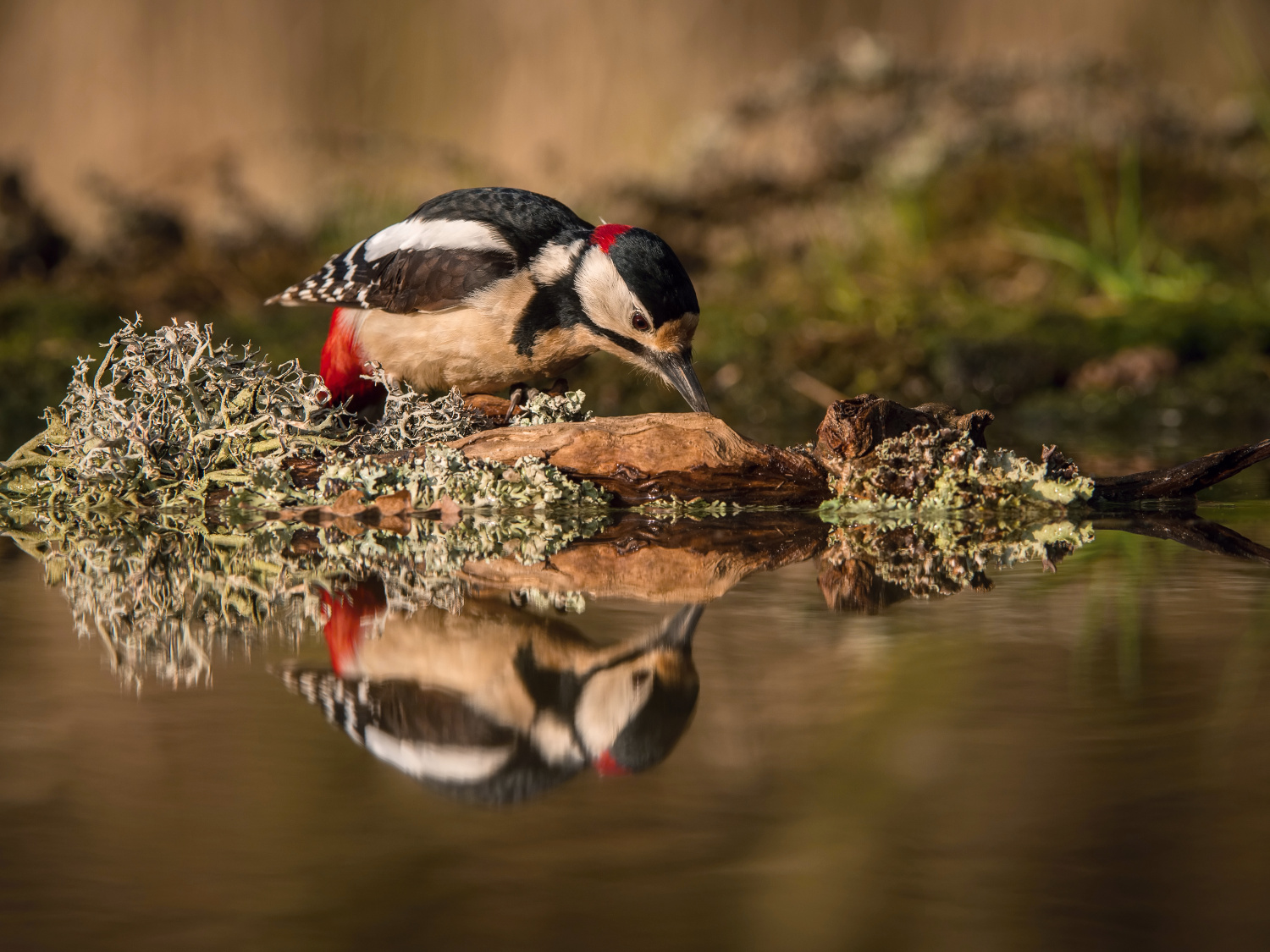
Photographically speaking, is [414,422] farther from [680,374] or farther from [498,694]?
[498,694]

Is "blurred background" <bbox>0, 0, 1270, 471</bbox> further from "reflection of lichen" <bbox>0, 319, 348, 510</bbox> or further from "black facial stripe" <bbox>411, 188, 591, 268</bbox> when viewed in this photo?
"reflection of lichen" <bbox>0, 319, 348, 510</bbox>

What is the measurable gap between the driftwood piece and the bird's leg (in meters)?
0.57

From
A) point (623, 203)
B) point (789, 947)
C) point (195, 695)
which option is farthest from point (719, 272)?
point (789, 947)

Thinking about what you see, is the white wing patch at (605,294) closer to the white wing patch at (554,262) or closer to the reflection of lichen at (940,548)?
the white wing patch at (554,262)

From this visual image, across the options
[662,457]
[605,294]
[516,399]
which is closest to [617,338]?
[605,294]

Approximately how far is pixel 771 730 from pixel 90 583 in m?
1.73

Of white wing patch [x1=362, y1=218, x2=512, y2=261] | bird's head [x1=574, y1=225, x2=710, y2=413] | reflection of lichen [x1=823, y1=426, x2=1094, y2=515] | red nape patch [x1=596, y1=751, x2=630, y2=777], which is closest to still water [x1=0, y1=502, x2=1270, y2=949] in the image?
red nape patch [x1=596, y1=751, x2=630, y2=777]

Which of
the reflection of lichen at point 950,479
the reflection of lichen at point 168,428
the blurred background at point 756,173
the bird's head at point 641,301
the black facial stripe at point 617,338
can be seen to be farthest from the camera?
the blurred background at point 756,173

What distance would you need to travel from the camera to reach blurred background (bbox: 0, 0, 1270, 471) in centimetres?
745

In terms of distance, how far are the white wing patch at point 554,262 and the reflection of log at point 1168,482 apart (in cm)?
168

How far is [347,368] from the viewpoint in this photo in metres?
4.91

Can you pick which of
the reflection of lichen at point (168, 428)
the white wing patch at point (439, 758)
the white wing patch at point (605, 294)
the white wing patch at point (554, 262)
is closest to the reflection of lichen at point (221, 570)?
the reflection of lichen at point (168, 428)

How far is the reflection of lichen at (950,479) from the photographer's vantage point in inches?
155

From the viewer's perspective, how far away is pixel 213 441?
4.20 m
